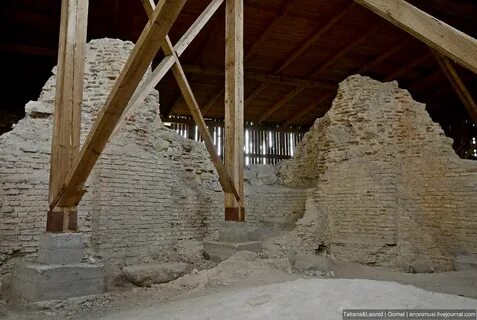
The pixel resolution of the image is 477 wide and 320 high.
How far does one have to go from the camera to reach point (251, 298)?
3725 millimetres

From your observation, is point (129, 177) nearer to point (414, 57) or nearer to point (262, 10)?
point (262, 10)

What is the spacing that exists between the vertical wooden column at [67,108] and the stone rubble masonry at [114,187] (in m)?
1.63

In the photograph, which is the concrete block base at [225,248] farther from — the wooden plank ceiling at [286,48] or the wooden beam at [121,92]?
the wooden plank ceiling at [286,48]

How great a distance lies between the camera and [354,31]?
508 inches

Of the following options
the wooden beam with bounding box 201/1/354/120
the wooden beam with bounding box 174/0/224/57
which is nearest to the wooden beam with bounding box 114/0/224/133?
the wooden beam with bounding box 174/0/224/57

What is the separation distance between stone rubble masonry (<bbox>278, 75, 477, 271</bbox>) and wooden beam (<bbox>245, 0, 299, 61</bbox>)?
3.03m

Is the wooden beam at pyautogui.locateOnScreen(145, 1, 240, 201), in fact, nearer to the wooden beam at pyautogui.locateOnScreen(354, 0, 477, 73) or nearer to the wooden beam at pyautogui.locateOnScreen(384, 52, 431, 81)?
the wooden beam at pyautogui.locateOnScreen(354, 0, 477, 73)

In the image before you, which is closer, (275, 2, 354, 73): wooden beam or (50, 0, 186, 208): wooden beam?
(50, 0, 186, 208): wooden beam

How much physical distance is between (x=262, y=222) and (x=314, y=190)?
183 centimetres

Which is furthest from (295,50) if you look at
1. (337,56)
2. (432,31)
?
(432,31)

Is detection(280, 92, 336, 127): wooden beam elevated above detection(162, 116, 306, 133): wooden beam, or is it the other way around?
detection(280, 92, 336, 127): wooden beam

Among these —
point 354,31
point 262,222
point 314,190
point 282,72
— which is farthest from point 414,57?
point 262,222

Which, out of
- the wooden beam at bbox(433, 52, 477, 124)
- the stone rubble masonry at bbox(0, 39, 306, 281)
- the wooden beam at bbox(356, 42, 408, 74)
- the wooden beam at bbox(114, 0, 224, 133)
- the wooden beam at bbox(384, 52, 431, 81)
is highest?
the wooden beam at bbox(356, 42, 408, 74)

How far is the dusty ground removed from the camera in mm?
3213
